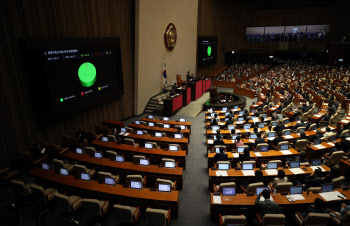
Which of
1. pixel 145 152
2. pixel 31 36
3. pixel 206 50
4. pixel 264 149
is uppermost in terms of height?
pixel 31 36

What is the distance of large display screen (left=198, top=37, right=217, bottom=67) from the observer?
2340 centimetres

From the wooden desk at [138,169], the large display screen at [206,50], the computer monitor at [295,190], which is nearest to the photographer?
the computer monitor at [295,190]

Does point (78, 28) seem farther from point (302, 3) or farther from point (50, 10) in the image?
point (302, 3)

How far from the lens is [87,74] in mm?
11008

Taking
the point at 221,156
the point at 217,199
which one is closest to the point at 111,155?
the point at 221,156

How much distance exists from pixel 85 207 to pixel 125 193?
38.6 inches

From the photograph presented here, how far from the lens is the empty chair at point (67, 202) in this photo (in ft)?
19.3

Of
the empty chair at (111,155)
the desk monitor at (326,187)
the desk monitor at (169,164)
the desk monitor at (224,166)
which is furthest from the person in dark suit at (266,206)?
the empty chair at (111,155)

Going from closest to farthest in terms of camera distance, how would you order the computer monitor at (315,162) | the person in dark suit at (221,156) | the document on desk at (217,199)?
1. the document on desk at (217,199)
2. the computer monitor at (315,162)
3. the person in dark suit at (221,156)

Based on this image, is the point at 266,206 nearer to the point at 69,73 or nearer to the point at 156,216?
the point at 156,216

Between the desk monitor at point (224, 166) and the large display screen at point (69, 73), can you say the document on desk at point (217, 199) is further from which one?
the large display screen at point (69, 73)

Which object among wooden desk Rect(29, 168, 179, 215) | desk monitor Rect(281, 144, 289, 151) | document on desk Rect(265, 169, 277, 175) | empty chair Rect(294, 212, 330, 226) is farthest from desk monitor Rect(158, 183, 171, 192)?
desk monitor Rect(281, 144, 289, 151)

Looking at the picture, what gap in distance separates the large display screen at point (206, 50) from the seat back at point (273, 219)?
1988 cm

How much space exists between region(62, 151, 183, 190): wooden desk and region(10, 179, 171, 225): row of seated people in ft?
4.31
